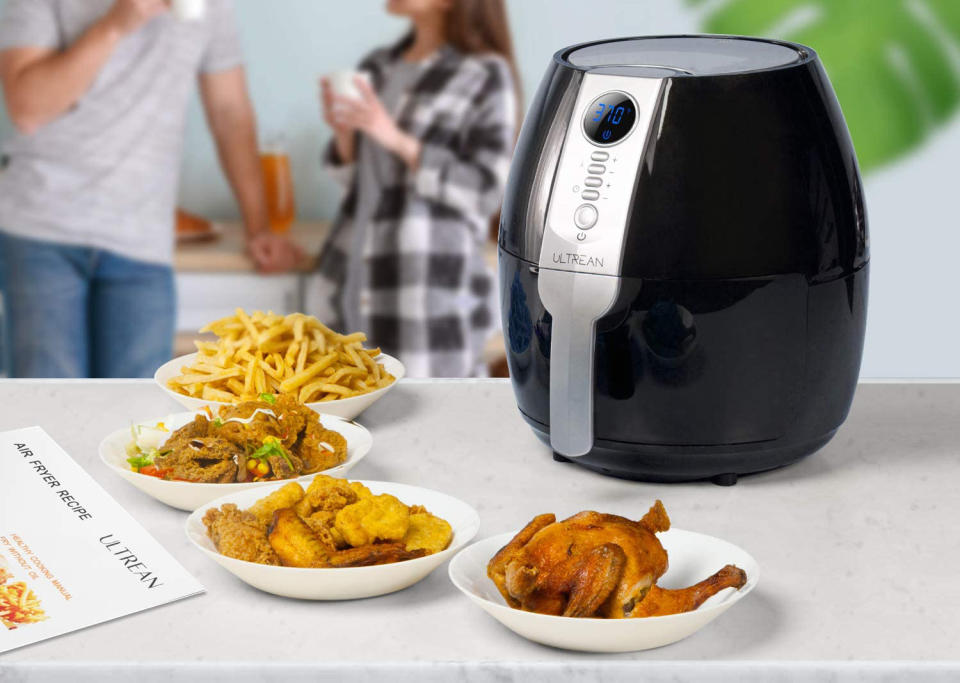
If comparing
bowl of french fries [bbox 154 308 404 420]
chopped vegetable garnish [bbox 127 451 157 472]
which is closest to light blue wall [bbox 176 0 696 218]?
bowl of french fries [bbox 154 308 404 420]

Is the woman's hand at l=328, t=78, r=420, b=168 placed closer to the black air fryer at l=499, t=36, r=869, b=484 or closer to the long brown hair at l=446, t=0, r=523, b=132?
the long brown hair at l=446, t=0, r=523, b=132

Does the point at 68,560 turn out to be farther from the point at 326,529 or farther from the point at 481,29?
the point at 481,29

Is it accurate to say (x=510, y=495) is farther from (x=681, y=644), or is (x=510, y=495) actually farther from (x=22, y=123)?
(x=22, y=123)

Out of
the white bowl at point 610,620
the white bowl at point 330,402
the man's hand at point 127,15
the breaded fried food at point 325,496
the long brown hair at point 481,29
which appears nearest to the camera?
the white bowl at point 610,620

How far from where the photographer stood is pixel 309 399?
1.02 meters

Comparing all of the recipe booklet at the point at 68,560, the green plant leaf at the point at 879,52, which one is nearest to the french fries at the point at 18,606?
the recipe booklet at the point at 68,560

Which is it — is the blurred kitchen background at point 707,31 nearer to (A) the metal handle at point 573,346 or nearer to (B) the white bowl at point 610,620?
(A) the metal handle at point 573,346

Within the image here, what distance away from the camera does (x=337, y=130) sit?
2.63 meters

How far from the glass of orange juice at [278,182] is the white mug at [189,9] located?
30 cm

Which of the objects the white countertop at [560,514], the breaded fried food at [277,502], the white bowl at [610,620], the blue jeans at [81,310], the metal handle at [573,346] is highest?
the metal handle at [573,346]

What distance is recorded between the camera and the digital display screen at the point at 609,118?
0.84m

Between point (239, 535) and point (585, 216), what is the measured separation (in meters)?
0.32

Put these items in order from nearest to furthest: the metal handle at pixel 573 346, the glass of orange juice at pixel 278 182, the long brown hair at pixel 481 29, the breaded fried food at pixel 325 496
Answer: the breaded fried food at pixel 325 496 < the metal handle at pixel 573 346 < the long brown hair at pixel 481 29 < the glass of orange juice at pixel 278 182

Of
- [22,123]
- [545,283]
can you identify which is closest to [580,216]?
[545,283]
